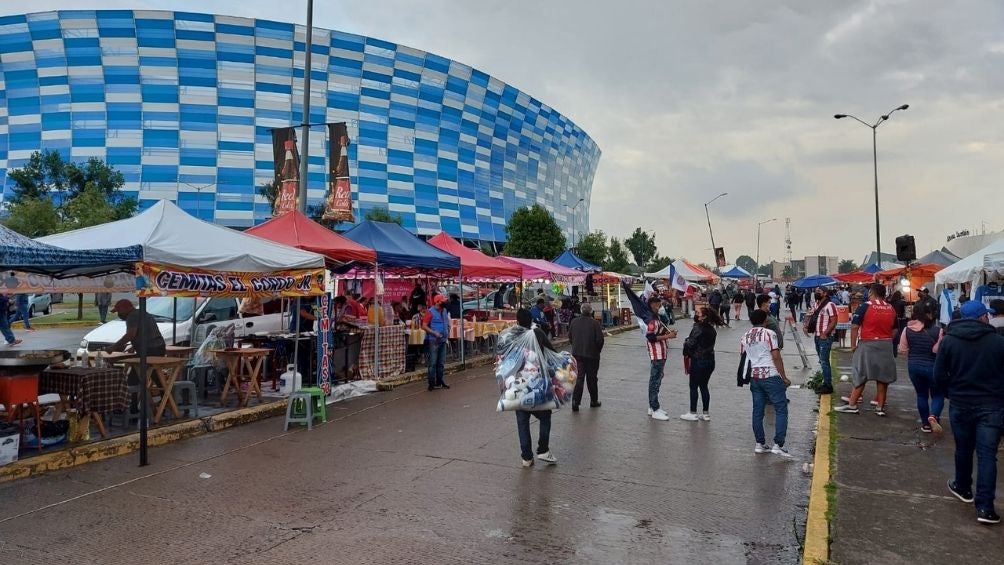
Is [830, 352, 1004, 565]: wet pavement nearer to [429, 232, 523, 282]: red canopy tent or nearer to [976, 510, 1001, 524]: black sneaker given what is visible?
[976, 510, 1001, 524]: black sneaker

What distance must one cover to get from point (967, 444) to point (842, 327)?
12327 millimetres

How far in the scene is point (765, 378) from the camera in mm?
7047

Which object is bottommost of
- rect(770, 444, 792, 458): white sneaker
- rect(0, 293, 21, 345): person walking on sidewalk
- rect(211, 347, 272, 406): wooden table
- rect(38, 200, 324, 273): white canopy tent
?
rect(770, 444, 792, 458): white sneaker

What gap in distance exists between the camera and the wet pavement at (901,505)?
444 centimetres

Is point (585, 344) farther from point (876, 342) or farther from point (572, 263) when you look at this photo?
point (572, 263)

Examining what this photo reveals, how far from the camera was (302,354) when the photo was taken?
39.6 ft

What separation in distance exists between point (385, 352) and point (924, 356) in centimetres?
919

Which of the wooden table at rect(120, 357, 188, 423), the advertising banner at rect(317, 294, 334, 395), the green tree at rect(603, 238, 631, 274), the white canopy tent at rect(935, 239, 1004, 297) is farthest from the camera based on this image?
the green tree at rect(603, 238, 631, 274)

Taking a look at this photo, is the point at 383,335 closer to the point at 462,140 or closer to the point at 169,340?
the point at 169,340

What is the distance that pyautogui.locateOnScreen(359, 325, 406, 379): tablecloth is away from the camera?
489 inches

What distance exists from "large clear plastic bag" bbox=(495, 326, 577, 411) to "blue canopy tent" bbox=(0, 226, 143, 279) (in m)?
4.34

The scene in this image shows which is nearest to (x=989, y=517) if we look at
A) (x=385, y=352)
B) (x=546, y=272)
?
(x=385, y=352)

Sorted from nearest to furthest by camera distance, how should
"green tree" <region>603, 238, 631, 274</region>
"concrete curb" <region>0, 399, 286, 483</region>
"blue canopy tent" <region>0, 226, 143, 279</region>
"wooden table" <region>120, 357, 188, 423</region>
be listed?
1. "blue canopy tent" <region>0, 226, 143, 279</region>
2. "concrete curb" <region>0, 399, 286, 483</region>
3. "wooden table" <region>120, 357, 188, 423</region>
4. "green tree" <region>603, 238, 631, 274</region>

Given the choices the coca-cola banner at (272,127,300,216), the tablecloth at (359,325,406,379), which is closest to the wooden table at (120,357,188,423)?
the tablecloth at (359,325,406,379)
